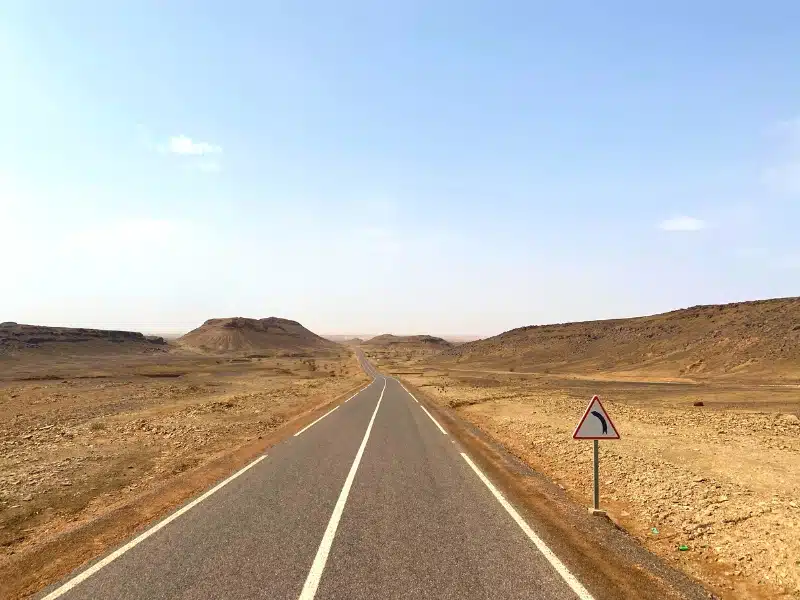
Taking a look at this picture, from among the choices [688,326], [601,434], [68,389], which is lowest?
[68,389]

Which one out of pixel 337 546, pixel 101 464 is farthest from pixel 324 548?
pixel 101 464

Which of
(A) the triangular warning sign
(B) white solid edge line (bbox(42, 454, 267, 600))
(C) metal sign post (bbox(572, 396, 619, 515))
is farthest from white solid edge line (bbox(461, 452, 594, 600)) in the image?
(B) white solid edge line (bbox(42, 454, 267, 600))

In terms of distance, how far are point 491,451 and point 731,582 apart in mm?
9282

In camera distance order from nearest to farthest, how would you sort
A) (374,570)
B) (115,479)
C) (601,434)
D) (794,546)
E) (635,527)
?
(374,570) < (794,546) < (635,527) < (601,434) < (115,479)

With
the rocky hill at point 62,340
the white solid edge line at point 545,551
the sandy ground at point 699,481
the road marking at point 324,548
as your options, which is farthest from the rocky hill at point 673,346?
the rocky hill at point 62,340

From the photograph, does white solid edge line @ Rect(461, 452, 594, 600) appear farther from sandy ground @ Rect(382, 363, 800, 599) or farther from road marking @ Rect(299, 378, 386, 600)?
road marking @ Rect(299, 378, 386, 600)

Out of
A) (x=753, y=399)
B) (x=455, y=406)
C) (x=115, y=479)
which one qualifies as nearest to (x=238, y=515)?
(x=115, y=479)

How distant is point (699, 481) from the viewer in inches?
434

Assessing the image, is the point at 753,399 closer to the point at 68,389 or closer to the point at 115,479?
the point at 115,479

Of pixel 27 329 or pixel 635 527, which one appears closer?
pixel 635 527

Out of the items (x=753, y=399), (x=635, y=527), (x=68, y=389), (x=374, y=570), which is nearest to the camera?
(x=374, y=570)

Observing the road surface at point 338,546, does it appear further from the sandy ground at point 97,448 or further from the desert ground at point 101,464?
the sandy ground at point 97,448

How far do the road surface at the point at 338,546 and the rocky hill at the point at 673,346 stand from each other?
2464 inches

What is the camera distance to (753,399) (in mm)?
35750
